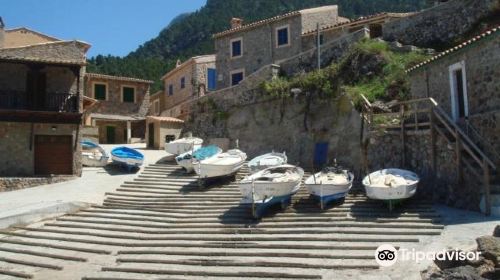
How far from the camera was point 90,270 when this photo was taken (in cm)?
1331

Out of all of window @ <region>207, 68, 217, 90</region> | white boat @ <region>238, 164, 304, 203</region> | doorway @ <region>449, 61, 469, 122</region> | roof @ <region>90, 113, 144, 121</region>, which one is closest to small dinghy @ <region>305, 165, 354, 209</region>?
white boat @ <region>238, 164, 304, 203</region>

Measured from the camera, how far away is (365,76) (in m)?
24.6

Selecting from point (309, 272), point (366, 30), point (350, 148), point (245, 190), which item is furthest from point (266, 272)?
point (366, 30)

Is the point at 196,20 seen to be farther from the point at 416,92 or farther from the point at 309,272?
the point at 309,272

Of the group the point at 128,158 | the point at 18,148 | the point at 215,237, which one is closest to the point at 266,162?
the point at 215,237

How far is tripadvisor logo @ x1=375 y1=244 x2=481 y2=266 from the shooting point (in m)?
10.0

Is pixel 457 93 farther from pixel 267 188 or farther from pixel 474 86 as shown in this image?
pixel 267 188

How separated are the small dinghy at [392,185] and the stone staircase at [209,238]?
518mm

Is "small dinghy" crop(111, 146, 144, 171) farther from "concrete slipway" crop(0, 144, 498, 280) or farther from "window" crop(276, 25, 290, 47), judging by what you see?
"window" crop(276, 25, 290, 47)

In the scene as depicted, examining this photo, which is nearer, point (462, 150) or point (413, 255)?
point (413, 255)

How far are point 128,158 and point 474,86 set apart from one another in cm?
1638

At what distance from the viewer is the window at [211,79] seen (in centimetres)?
3906

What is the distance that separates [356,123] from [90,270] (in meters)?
13.8

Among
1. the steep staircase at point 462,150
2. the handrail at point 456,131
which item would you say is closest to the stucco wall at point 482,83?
the steep staircase at point 462,150
